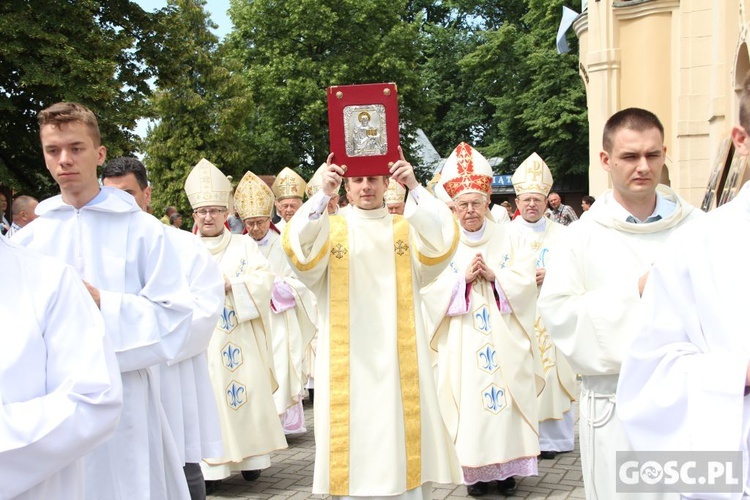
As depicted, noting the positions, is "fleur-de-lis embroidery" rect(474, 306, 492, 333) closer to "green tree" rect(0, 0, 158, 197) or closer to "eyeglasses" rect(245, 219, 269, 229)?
"eyeglasses" rect(245, 219, 269, 229)

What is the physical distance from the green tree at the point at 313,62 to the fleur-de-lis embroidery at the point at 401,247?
1054 inches

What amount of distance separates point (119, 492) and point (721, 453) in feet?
7.48

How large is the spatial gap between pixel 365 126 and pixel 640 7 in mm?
16193

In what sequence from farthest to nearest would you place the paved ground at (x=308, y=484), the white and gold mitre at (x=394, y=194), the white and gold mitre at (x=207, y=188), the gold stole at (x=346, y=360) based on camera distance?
1. the white and gold mitre at (x=394, y=194)
2. the white and gold mitre at (x=207, y=188)
3. the paved ground at (x=308, y=484)
4. the gold stole at (x=346, y=360)

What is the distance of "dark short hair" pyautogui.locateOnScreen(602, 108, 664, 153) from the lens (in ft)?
12.3

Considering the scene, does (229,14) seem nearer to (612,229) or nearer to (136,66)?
(136,66)

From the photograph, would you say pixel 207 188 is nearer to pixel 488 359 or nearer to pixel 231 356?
pixel 231 356

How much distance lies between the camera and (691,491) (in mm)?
2445

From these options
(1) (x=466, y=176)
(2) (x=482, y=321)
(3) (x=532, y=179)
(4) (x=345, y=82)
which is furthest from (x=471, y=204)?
(4) (x=345, y=82)

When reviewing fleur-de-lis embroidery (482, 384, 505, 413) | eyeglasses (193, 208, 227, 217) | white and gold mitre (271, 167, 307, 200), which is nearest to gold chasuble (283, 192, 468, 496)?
fleur-de-lis embroidery (482, 384, 505, 413)

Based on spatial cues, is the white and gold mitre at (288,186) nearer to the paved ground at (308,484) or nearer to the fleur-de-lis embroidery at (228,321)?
the paved ground at (308,484)

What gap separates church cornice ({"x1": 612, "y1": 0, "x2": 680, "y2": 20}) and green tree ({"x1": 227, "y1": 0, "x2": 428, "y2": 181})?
1285cm

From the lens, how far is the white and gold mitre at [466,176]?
6.92 metres

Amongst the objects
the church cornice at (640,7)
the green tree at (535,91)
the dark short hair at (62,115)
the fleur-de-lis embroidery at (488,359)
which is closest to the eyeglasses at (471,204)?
the fleur-de-lis embroidery at (488,359)
